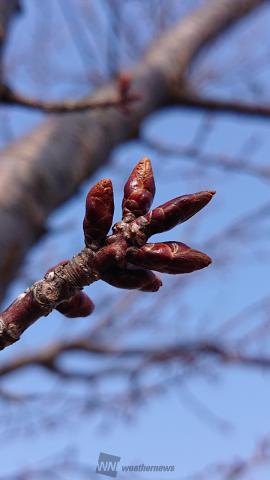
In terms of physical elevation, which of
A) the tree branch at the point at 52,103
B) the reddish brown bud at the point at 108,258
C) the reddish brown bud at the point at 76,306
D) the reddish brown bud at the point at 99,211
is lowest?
the reddish brown bud at the point at 76,306

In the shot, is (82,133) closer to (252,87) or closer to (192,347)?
(252,87)

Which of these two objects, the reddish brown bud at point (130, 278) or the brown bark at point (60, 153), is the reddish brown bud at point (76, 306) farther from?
the brown bark at point (60, 153)

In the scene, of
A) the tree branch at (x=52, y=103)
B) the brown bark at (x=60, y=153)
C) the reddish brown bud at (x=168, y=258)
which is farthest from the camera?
the brown bark at (x=60, y=153)

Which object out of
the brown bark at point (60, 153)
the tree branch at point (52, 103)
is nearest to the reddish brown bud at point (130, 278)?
the tree branch at point (52, 103)

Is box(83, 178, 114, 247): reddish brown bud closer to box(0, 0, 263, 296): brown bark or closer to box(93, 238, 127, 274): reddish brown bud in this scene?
box(93, 238, 127, 274): reddish brown bud

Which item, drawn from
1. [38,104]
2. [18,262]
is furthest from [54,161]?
[38,104]

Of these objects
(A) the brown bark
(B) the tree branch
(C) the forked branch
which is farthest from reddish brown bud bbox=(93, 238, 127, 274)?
(A) the brown bark
